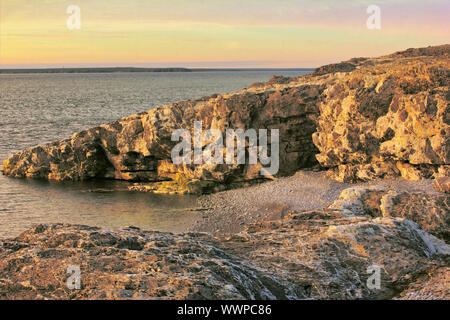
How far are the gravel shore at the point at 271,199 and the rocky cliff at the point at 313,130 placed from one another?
3.12 feet

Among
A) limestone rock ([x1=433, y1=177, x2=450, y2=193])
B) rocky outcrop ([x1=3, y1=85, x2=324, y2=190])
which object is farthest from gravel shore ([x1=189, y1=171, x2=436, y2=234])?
rocky outcrop ([x1=3, y1=85, x2=324, y2=190])

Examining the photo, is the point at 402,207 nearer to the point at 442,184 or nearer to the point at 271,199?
the point at 442,184

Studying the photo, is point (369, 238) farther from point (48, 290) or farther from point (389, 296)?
point (48, 290)

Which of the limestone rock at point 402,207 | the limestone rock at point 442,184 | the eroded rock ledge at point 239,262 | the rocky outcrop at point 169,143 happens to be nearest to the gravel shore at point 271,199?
the limestone rock at point 442,184

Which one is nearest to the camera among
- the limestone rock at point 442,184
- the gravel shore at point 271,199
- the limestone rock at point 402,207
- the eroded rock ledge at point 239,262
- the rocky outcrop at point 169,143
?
the eroded rock ledge at point 239,262

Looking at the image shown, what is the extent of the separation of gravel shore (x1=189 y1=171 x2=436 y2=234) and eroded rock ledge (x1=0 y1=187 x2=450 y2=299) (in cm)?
872

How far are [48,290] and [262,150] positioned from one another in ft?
67.3

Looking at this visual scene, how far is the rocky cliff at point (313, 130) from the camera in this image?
891 inches

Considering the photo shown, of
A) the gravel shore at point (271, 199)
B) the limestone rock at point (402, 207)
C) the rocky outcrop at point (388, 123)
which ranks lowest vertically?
the gravel shore at point (271, 199)

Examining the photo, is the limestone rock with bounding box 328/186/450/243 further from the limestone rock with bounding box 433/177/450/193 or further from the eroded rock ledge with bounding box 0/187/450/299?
the limestone rock with bounding box 433/177/450/193

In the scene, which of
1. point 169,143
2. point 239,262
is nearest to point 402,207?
point 239,262

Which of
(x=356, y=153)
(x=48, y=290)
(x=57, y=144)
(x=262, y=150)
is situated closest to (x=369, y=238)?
(x=48, y=290)

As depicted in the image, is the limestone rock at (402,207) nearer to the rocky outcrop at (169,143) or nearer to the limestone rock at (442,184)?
the limestone rock at (442,184)

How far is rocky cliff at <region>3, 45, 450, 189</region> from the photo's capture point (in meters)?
22.6
